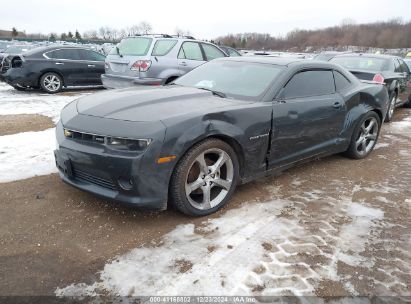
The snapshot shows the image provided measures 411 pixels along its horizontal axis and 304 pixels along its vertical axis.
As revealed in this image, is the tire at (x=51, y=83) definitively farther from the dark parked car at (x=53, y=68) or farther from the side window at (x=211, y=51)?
the side window at (x=211, y=51)

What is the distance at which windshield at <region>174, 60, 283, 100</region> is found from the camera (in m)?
3.92

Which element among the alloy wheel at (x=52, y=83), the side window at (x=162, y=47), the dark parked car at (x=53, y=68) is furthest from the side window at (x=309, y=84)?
the alloy wheel at (x=52, y=83)

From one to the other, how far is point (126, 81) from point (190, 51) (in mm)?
1838

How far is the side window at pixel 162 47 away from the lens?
8.16m

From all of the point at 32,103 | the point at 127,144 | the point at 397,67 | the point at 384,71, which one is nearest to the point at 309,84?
the point at 127,144

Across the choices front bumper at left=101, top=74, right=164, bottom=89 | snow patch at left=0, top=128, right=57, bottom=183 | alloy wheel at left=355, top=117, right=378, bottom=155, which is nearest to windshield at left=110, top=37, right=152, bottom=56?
front bumper at left=101, top=74, right=164, bottom=89

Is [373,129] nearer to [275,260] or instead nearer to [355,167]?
[355,167]

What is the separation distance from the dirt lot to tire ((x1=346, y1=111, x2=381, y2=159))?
902mm

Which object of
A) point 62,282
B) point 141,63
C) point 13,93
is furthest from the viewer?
point 13,93

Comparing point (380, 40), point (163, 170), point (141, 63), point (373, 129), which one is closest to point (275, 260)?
point (163, 170)

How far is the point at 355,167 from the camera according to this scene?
5020mm

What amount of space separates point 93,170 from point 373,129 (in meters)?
4.36

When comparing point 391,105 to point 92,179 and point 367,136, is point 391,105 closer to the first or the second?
point 367,136

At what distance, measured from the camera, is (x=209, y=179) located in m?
3.41
